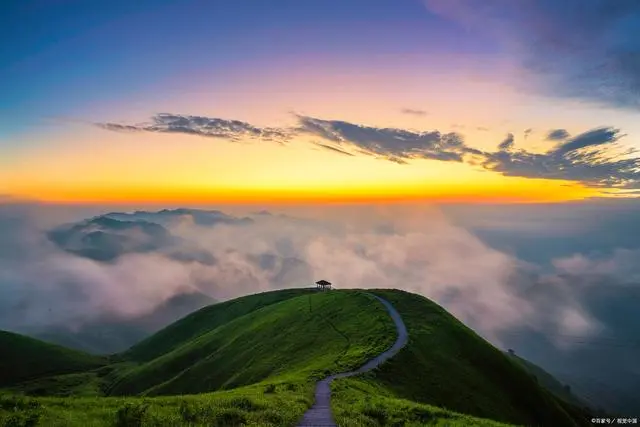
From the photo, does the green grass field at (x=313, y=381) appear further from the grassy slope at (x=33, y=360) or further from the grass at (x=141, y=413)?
the grassy slope at (x=33, y=360)

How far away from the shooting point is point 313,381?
46.8 m

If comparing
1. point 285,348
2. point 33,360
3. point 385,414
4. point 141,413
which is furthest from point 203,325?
point 141,413

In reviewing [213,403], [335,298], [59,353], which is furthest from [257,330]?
[59,353]

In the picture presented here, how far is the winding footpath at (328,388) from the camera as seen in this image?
28.4m

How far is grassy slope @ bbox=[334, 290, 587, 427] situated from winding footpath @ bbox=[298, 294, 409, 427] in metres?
1.53

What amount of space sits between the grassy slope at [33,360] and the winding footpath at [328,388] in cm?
15874

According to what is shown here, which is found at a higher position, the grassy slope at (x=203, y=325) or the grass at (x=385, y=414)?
the grass at (x=385, y=414)

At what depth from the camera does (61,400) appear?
86.4 ft

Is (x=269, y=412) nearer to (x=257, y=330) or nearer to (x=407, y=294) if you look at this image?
(x=257, y=330)

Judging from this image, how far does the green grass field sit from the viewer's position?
24773 millimetres

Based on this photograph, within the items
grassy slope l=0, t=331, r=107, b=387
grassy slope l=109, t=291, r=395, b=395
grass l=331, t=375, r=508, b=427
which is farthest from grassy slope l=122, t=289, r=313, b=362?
grass l=331, t=375, r=508, b=427

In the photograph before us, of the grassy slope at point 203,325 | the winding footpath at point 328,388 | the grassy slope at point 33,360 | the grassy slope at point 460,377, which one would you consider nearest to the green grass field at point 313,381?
the grassy slope at point 460,377

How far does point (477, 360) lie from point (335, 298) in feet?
162

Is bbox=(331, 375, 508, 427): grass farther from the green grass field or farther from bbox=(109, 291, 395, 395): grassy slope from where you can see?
bbox=(109, 291, 395, 395): grassy slope
